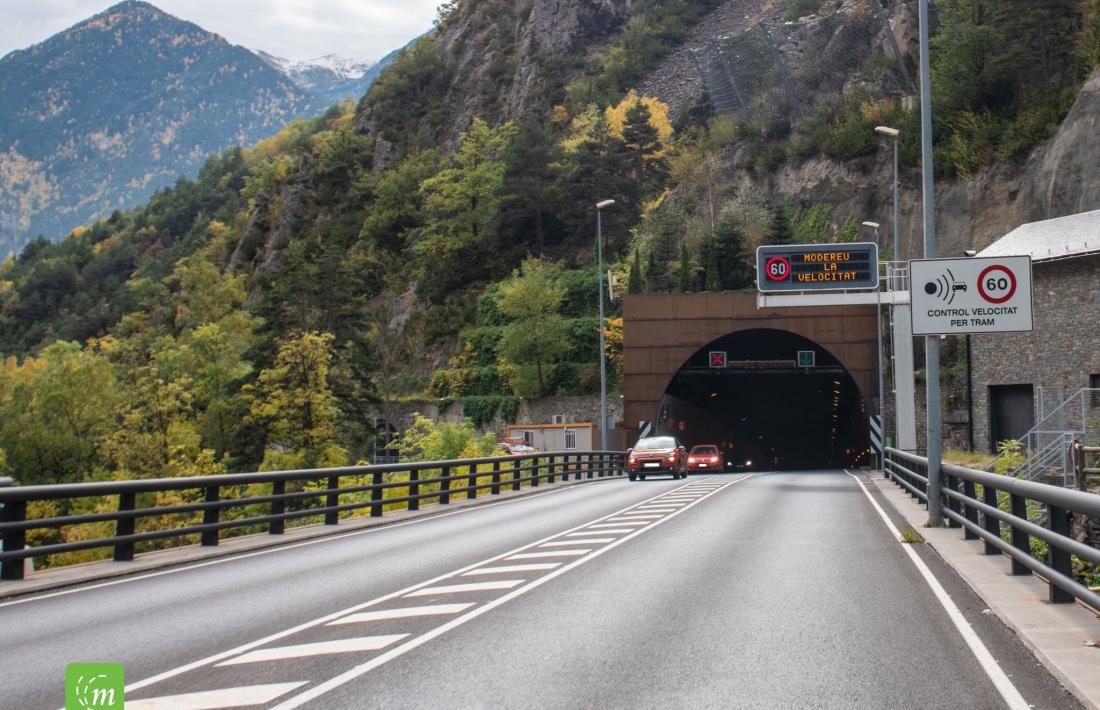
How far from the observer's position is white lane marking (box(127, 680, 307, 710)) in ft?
23.1

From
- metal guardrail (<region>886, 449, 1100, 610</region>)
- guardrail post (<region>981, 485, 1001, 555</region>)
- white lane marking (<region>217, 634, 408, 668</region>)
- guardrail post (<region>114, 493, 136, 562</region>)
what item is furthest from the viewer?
guardrail post (<region>114, 493, 136, 562</region>)

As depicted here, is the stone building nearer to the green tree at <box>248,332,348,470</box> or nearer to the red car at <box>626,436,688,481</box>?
the red car at <box>626,436,688,481</box>

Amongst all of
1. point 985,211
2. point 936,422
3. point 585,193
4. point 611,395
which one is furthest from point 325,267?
point 936,422

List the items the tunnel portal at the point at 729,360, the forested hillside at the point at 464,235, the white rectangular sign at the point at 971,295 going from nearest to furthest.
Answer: the white rectangular sign at the point at 971,295 < the tunnel portal at the point at 729,360 < the forested hillside at the point at 464,235

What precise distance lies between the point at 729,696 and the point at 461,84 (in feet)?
486

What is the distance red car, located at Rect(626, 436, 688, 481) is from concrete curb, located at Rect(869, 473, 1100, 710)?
1050 inches

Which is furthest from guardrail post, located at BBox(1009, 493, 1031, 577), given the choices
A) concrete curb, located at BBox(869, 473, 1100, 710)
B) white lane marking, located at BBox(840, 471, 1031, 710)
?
white lane marking, located at BBox(840, 471, 1031, 710)

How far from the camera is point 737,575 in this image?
13445 mm

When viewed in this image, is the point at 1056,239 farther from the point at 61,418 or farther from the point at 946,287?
the point at 61,418

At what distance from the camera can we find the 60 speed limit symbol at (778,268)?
51656 millimetres

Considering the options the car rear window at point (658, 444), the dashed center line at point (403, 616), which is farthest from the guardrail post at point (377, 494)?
the car rear window at point (658, 444)

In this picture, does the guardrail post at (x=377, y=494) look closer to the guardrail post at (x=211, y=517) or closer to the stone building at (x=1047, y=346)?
the guardrail post at (x=211, y=517)

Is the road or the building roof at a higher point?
the building roof

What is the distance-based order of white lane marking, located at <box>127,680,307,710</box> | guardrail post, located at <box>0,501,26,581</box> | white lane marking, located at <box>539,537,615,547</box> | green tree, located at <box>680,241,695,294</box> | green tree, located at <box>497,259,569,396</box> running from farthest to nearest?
A: green tree, located at <box>680,241,695,294</box> < green tree, located at <box>497,259,569,396</box> < white lane marking, located at <box>539,537,615,547</box> < guardrail post, located at <box>0,501,26,581</box> < white lane marking, located at <box>127,680,307,710</box>
